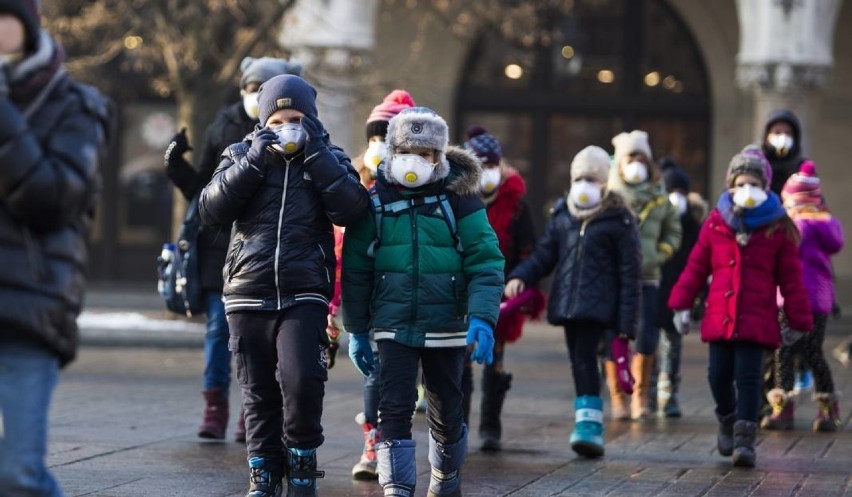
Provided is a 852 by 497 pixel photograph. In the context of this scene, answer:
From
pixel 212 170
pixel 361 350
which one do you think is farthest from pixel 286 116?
pixel 212 170

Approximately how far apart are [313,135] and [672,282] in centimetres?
571

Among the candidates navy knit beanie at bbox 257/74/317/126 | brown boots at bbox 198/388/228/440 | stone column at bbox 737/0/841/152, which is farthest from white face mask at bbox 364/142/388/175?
stone column at bbox 737/0/841/152

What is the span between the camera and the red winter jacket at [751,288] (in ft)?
28.7

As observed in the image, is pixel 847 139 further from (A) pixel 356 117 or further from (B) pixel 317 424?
(B) pixel 317 424

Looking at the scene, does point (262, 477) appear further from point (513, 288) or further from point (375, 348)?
point (513, 288)

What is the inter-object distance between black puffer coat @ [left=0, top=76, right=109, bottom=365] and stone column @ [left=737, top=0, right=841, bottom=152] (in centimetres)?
1701

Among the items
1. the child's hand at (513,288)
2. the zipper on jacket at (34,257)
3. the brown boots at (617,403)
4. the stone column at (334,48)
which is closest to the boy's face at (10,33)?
the zipper on jacket at (34,257)

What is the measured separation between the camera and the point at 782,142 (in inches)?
428

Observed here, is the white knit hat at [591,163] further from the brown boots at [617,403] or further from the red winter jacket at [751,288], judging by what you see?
the brown boots at [617,403]

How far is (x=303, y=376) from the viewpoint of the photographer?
6.64 meters

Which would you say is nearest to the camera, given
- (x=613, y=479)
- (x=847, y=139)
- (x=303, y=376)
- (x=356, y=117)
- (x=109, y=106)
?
(x=109, y=106)

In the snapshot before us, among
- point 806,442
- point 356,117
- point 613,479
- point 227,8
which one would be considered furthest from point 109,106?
point 356,117

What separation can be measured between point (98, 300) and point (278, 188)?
626 inches

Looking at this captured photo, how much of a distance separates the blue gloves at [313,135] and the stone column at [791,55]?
48.1 feet
